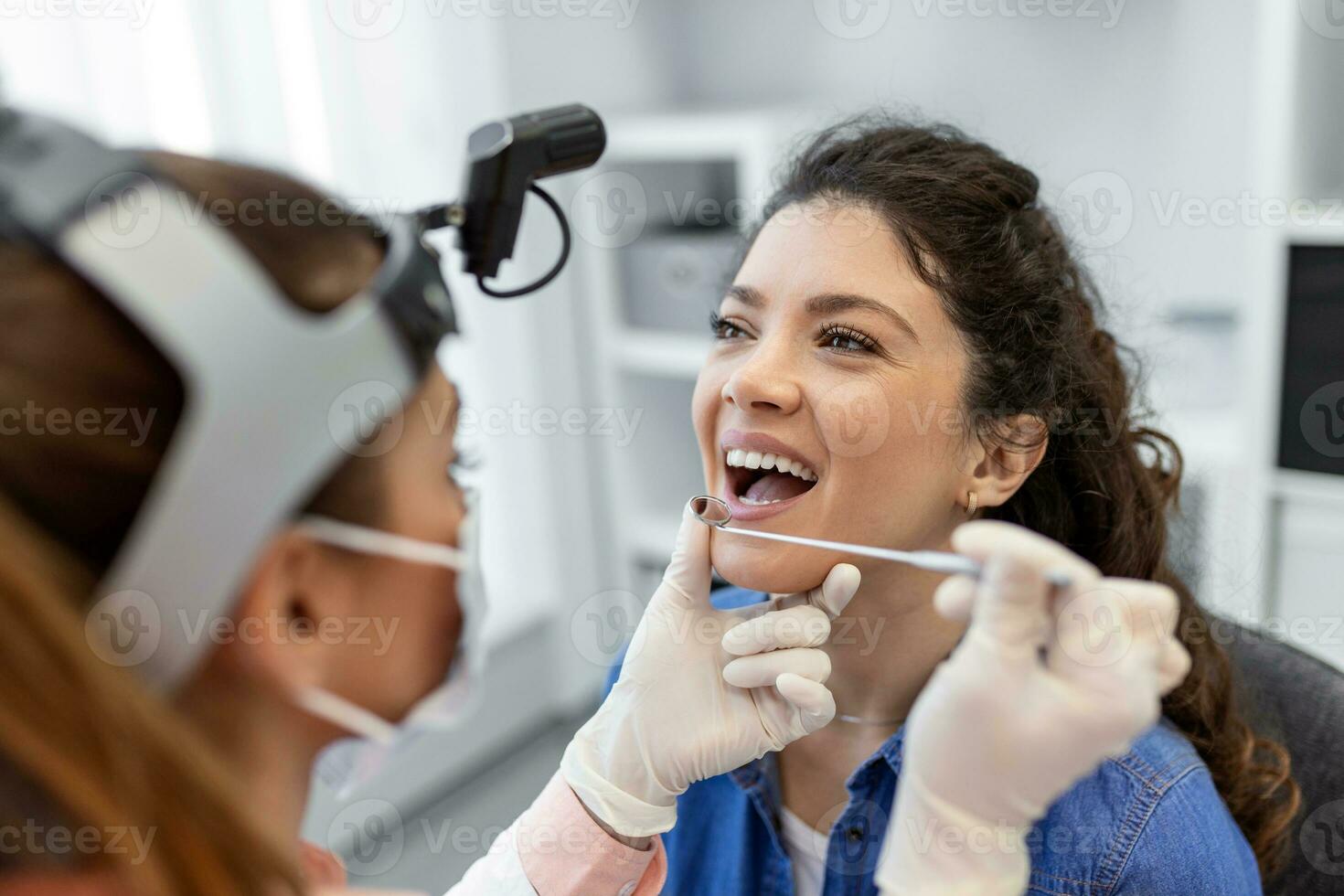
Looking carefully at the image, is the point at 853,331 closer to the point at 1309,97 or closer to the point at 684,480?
the point at 1309,97

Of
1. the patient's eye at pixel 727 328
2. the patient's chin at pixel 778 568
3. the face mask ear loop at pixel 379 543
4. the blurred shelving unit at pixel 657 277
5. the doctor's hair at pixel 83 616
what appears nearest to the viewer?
the doctor's hair at pixel 83 616

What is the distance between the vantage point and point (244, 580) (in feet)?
2.27

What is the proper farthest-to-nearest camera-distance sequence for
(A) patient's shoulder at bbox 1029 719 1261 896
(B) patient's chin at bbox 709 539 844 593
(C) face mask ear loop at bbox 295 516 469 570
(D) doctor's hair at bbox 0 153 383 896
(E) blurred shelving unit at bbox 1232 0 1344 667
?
(E) blurred shelving unit at bbox 1232 0 1344 667 → (B) patient's chin at bbox 709 539 844 593 → (A) patient's shoulder at bbox 1029 719 1261 896 → (C) face mask ear loop at bbox 295 516 469 570 → (D) doctor's hair at bbox 0 153 383 896

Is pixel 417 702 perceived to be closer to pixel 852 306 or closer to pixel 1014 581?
pixel 1014 581

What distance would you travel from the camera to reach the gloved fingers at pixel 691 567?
1237 mm

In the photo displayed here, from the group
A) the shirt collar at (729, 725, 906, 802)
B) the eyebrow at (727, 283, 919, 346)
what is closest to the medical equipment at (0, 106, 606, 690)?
the eyebrow at (727, 283, 919, 346)

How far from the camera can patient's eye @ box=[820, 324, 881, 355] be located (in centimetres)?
125

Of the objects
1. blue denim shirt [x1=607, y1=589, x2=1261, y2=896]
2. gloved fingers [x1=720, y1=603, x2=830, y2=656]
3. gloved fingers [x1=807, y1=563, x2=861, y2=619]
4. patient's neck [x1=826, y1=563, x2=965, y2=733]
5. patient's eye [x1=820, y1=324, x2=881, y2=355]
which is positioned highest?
patient's eye [x1=820, y1=324, x2=881, y2=355]

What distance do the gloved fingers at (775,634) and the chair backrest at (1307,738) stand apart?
0.55 meters

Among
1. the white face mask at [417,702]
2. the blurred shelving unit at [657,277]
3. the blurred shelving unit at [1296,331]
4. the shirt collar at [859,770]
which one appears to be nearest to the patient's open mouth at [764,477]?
the shirt collar at [859,770]

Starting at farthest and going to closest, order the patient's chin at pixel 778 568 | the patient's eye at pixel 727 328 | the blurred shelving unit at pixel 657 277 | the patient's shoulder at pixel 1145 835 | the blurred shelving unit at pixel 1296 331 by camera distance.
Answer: the blurred shelving unit at pixel 657 277, the blurred shelving unit at pixel 1296 331, the patient's eye at pixel 727 328, the patient's chin at pixel 778 568, the patient's shoulder at pixel 1145 835

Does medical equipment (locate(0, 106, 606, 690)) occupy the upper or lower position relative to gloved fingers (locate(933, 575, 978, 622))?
upper

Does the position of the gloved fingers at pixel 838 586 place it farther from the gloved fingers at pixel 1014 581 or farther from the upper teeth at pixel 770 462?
the gloved fingers at pixel 1014 581

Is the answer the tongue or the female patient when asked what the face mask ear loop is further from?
the tongue
